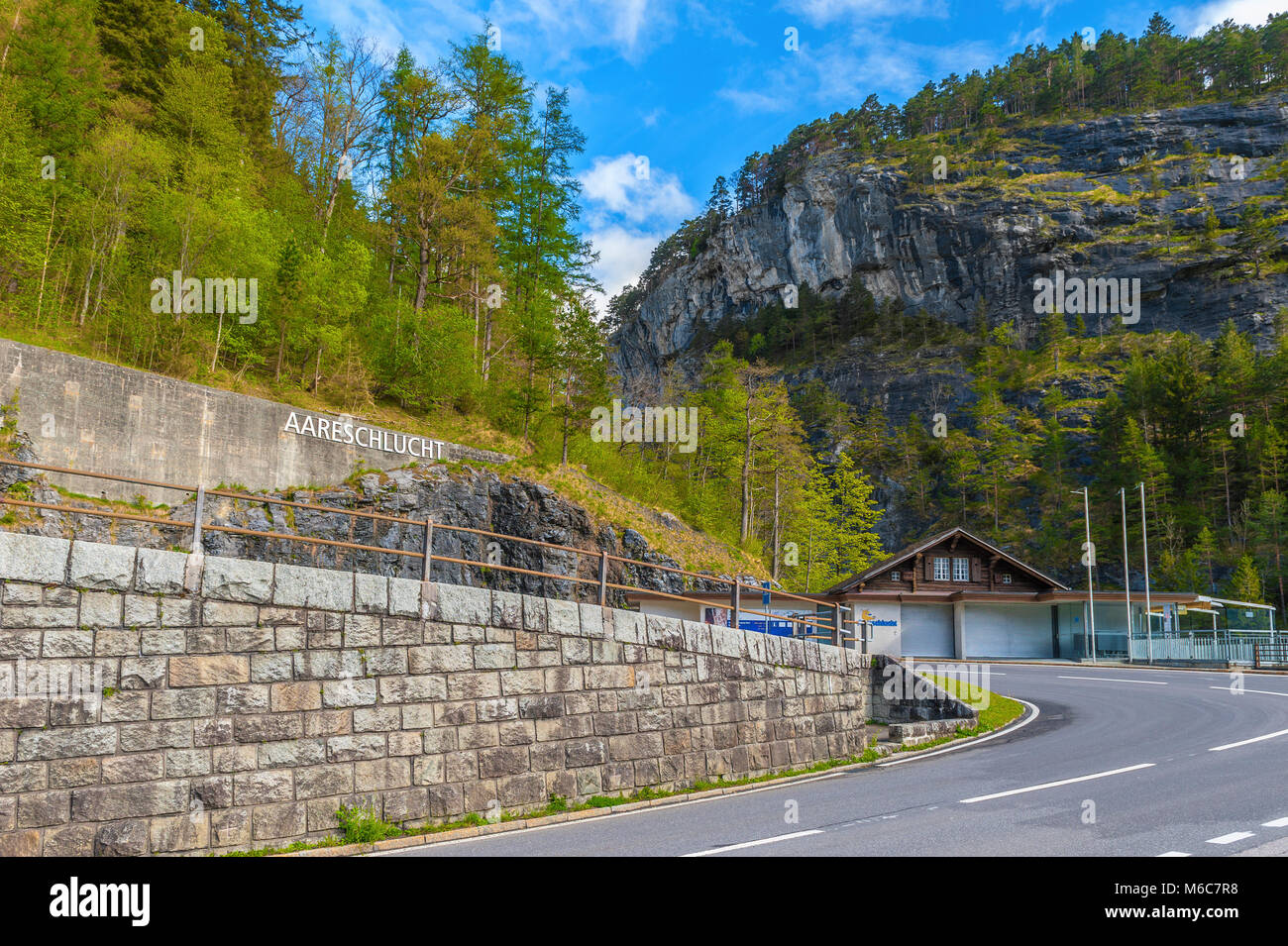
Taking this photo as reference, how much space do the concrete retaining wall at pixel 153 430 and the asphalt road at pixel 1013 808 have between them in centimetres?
1248

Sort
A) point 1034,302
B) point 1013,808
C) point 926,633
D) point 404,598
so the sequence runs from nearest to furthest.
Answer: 1. point 404,598
2. point 1013,808
3. point 926,633
4. point 1034,302

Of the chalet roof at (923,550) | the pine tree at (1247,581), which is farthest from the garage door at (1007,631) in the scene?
the pine tree at (1247,581)

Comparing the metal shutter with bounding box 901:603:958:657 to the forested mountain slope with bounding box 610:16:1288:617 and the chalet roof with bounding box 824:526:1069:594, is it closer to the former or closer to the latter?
the chalet roof with bounding box 824:526:1069:594

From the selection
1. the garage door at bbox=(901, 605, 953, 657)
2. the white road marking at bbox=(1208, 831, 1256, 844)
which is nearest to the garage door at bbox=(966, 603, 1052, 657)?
the garage door at bbox=(901, 605, 953, 657)

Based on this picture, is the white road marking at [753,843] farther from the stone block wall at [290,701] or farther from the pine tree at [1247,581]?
the pine tree at [1247,581]

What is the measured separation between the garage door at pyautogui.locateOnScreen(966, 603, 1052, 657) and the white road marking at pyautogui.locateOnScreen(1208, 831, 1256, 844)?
4064cm

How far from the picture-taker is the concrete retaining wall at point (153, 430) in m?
16.0

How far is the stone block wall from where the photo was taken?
20.5 ft

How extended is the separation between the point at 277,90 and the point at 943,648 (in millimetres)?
44017

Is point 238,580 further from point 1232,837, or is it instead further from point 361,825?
point 1232,837

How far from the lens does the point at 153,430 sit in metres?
17.9

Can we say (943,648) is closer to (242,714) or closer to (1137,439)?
(1137,439)

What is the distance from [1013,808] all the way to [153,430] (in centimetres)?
1809

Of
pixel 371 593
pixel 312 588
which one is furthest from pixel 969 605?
pixel 312 588
